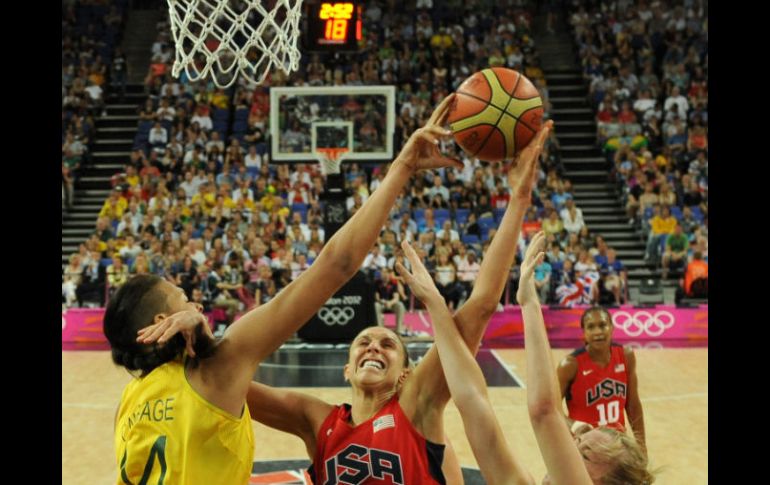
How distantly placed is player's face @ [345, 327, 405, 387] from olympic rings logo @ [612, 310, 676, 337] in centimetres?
920

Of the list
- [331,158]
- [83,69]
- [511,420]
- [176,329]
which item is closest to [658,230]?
[331,158]

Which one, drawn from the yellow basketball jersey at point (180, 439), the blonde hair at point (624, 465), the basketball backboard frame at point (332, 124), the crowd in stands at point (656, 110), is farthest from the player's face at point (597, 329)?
the crowd in stands at point (656, 110)

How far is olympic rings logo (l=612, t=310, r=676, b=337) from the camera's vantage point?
37.0 ft

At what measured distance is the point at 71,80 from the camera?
17.8 meters

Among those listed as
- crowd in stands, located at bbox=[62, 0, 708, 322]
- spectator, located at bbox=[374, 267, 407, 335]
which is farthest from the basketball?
spectator, located at bbox=[374, 267, 407, 335]

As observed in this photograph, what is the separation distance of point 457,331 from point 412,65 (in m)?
15.9

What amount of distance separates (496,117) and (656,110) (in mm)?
15041

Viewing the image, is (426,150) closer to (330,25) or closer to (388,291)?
(330,25)

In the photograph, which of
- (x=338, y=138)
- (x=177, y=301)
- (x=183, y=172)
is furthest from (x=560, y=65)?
(x=177, y=301)

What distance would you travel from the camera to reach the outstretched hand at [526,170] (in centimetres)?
235

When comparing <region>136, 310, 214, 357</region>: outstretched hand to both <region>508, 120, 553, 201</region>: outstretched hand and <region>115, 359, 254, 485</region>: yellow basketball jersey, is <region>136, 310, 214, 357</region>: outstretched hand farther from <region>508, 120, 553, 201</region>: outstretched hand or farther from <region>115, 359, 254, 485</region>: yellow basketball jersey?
<region>508, 120, 553, 201</region>: outstretched hand

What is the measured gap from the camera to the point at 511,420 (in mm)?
7160
